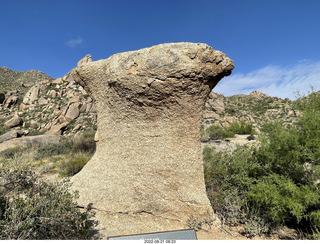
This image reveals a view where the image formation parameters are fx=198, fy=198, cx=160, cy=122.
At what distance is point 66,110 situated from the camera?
21.3m

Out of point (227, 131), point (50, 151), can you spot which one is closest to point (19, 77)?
point (50, 151)

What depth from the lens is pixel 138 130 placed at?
11.8 ft

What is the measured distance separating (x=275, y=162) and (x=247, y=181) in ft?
2.29

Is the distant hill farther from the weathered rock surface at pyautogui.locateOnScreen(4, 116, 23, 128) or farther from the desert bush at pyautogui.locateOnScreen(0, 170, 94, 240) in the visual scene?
the desert bush at pyautogui.locateOnScreen(0, 170, 94, 240)

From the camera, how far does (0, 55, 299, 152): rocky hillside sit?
19.9 m

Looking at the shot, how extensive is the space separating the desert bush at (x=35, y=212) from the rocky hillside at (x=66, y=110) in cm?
1622

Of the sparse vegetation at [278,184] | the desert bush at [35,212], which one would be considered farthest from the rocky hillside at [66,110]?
the desert bush at [35,212]

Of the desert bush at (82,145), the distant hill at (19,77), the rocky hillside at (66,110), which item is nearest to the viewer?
the desert bush at (82,145)

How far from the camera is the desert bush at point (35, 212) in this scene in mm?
2018

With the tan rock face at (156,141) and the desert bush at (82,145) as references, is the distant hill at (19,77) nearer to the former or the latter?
the desert bush at (82,145)

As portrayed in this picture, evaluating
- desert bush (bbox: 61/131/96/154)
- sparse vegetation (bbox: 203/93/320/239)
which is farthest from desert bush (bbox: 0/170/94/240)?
desert bush (bbox: 61/131/96/154)

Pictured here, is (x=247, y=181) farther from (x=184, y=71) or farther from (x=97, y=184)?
(x=97, y=184)
